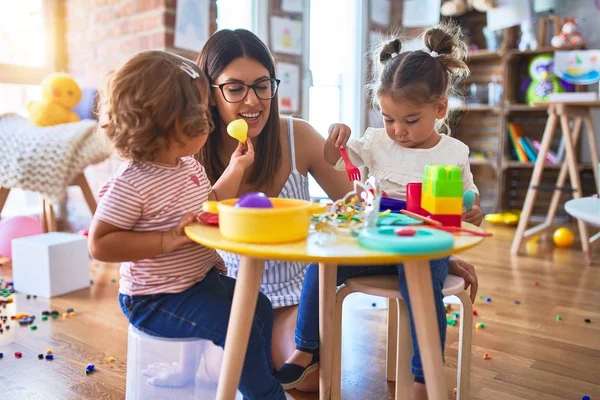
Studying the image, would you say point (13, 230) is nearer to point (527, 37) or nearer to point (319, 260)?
point (319, 260)

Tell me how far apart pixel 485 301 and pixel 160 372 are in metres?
1.35

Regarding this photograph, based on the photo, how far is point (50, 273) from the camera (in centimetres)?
197

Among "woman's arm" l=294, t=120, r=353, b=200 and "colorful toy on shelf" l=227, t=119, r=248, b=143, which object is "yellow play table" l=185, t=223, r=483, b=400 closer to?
"colorful toy on shelf" l=227, t=119, r=248, b=143

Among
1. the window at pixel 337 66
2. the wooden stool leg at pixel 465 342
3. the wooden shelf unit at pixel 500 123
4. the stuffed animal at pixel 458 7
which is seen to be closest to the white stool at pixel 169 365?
the wooden stool leg at pixel 465 342

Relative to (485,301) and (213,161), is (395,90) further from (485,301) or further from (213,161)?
(485,301)

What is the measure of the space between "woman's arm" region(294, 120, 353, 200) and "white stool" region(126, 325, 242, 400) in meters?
0.69

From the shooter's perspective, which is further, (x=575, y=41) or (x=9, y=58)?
(x=575, y=41)

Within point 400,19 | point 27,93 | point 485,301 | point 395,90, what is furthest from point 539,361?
point 400,19

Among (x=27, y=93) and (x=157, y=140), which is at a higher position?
(x=27, y=93)

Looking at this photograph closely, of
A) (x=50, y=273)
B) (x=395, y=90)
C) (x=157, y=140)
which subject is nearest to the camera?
(x=157, y=140)

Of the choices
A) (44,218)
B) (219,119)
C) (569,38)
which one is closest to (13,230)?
(44,218)

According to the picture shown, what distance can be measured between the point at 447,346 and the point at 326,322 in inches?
23.8

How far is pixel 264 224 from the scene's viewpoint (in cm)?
73

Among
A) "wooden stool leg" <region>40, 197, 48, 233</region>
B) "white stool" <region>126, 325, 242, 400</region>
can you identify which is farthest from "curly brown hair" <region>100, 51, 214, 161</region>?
"wooden stool leg" <region>40, 197, 48, 233</region>
